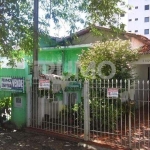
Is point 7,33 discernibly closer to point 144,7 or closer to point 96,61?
point 96,61

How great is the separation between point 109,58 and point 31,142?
486cm

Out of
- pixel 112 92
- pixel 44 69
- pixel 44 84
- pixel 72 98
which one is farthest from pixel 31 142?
pixel 44 69

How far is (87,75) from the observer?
34.2ft

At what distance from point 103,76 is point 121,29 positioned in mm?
2008

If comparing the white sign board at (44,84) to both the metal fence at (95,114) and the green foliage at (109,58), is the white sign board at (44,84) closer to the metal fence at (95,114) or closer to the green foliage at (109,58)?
the metal fence at (95,114)

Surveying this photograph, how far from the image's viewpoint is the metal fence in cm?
721

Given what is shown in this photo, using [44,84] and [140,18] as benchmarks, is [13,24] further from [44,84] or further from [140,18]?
[140,18]

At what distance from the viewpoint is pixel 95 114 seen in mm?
8359

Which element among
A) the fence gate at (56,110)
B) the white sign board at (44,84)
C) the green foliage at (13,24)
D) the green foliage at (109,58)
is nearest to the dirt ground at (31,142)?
the fence gate at (56,110)

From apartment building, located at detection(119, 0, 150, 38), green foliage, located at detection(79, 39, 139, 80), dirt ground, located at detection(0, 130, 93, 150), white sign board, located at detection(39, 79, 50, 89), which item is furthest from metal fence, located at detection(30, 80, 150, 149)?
apartment building, located at detection(119, 0, 150, 38)

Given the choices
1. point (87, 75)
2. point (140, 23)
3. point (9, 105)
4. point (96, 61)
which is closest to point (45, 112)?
point (9, 105)

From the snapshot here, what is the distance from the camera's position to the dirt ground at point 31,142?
723 cm

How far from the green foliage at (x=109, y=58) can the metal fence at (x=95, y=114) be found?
5.77 feet

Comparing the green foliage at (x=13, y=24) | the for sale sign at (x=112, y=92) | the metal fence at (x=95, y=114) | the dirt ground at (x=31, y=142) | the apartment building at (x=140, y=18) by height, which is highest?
the apartment building at (x=140, y=18)
